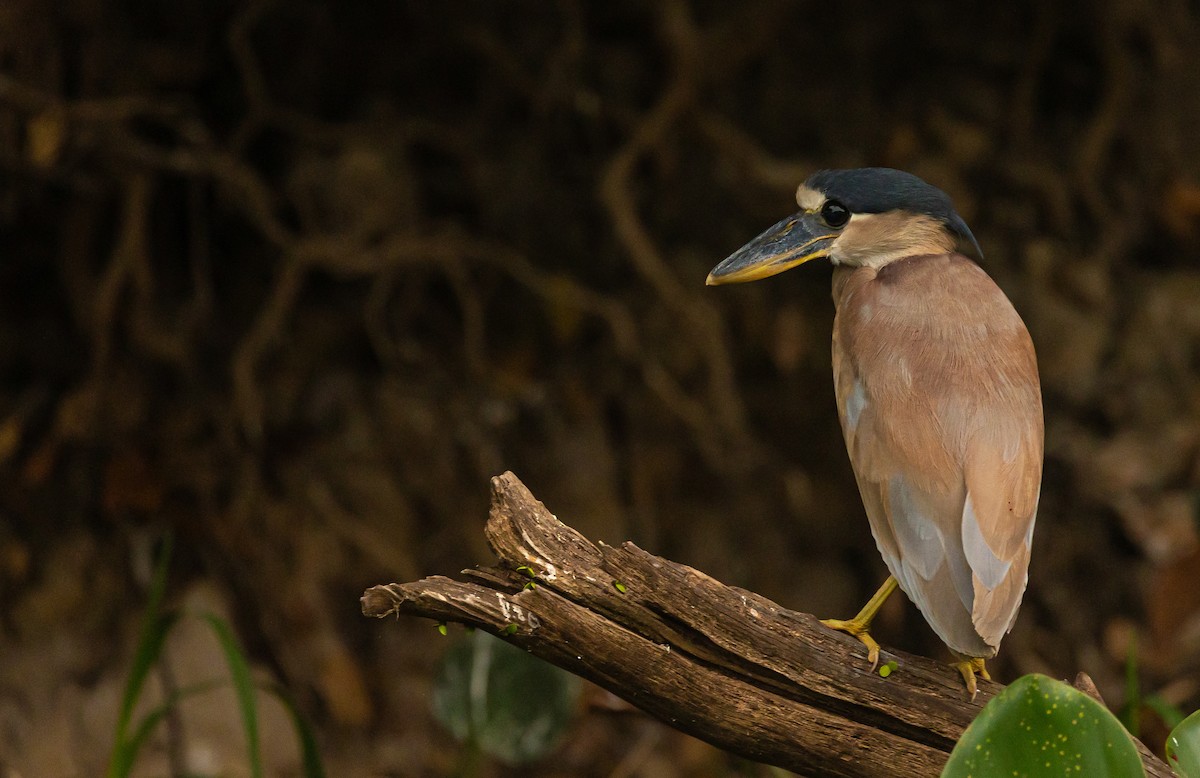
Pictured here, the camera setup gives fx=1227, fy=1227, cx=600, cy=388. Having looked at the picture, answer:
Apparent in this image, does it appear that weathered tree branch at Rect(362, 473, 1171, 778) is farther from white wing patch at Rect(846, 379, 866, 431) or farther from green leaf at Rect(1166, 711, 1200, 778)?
white wing patch at Rect(846, 379, 866, 431)

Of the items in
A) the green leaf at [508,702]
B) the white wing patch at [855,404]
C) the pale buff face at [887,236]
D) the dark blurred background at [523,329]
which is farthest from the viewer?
the dark blurred background at [523,329]

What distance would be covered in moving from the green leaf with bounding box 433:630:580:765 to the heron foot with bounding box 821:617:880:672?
2.69ft

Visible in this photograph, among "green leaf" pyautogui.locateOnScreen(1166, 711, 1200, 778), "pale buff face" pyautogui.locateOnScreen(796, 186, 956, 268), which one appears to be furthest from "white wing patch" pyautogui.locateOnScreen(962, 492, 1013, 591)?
"pale buff face" pyautogui.locateOnScreen(796, 186, 956, 268)

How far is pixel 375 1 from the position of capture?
2299 millimetres

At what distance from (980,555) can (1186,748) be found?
0.28 metres

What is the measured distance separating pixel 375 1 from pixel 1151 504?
5.90 ft

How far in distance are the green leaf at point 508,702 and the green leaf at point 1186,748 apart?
102cm

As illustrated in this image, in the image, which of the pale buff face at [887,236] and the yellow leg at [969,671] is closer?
the yellow leg at [969,671]

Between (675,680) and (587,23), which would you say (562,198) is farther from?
(675,680)

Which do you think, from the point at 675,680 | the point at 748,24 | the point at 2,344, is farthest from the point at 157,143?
the point at 675,680

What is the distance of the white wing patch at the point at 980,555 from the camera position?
3.94ft

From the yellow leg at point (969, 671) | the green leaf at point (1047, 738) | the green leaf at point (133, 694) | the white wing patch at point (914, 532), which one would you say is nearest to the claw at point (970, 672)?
the yellow leg at point (969, 671)

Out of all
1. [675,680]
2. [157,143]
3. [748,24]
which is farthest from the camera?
[748,24]

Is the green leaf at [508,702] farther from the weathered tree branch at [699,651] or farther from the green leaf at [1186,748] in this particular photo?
the green leaf at [1186,748]
